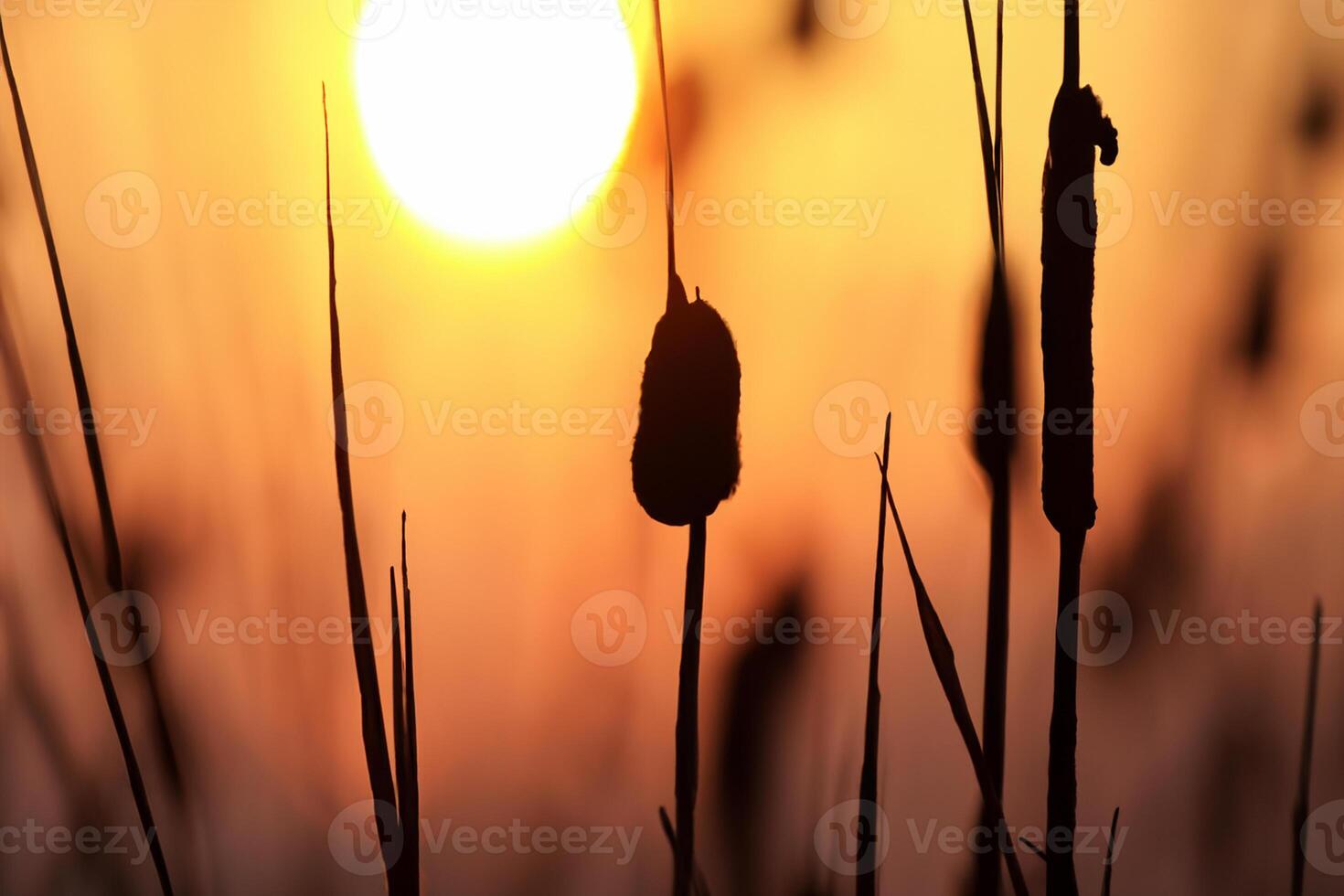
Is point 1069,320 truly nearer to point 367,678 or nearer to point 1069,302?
point 1069,302

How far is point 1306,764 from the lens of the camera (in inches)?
29.2

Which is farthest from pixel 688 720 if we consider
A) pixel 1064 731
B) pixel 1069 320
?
pixel 1069 320

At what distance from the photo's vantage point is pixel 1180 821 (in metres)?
0.73

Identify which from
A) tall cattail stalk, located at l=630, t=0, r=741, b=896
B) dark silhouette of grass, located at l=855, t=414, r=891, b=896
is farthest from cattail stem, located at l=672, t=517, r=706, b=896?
dark silhouette of grass, located at l=855, t=414, r=891, b=896

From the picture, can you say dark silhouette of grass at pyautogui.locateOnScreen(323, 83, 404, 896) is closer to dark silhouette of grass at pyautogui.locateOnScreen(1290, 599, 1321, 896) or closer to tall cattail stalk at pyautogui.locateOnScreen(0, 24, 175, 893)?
tall cattail stalk at pyautogui.locateOnScreen(0, 24, 175, 893)

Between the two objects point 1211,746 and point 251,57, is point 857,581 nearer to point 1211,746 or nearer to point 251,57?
point 1211,746

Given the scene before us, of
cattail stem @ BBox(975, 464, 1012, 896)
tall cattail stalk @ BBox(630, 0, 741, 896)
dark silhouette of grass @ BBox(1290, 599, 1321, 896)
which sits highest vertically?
tall cattail stalk @ BBox(630, 0, 741, 896)

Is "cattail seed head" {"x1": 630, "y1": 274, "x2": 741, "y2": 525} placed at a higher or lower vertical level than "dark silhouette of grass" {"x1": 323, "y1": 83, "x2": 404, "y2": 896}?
higher

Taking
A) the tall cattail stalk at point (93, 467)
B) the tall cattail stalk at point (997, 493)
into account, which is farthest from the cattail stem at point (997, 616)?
the tall cattail stalk at point (93, 467)

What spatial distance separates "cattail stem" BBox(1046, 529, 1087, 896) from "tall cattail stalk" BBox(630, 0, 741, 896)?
9.0 inches

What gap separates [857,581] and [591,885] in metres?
0.35

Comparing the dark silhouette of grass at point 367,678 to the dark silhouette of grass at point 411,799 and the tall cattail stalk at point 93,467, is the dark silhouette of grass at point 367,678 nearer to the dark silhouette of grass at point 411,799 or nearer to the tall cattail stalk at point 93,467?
the dark silhouette of grass at point 411,799

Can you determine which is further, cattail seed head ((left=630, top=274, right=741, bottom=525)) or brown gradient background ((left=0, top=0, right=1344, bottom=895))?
brown gradient background ((left=0, top=0, right=1344, bottom=895))

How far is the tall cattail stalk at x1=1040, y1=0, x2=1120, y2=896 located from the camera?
505 mm
